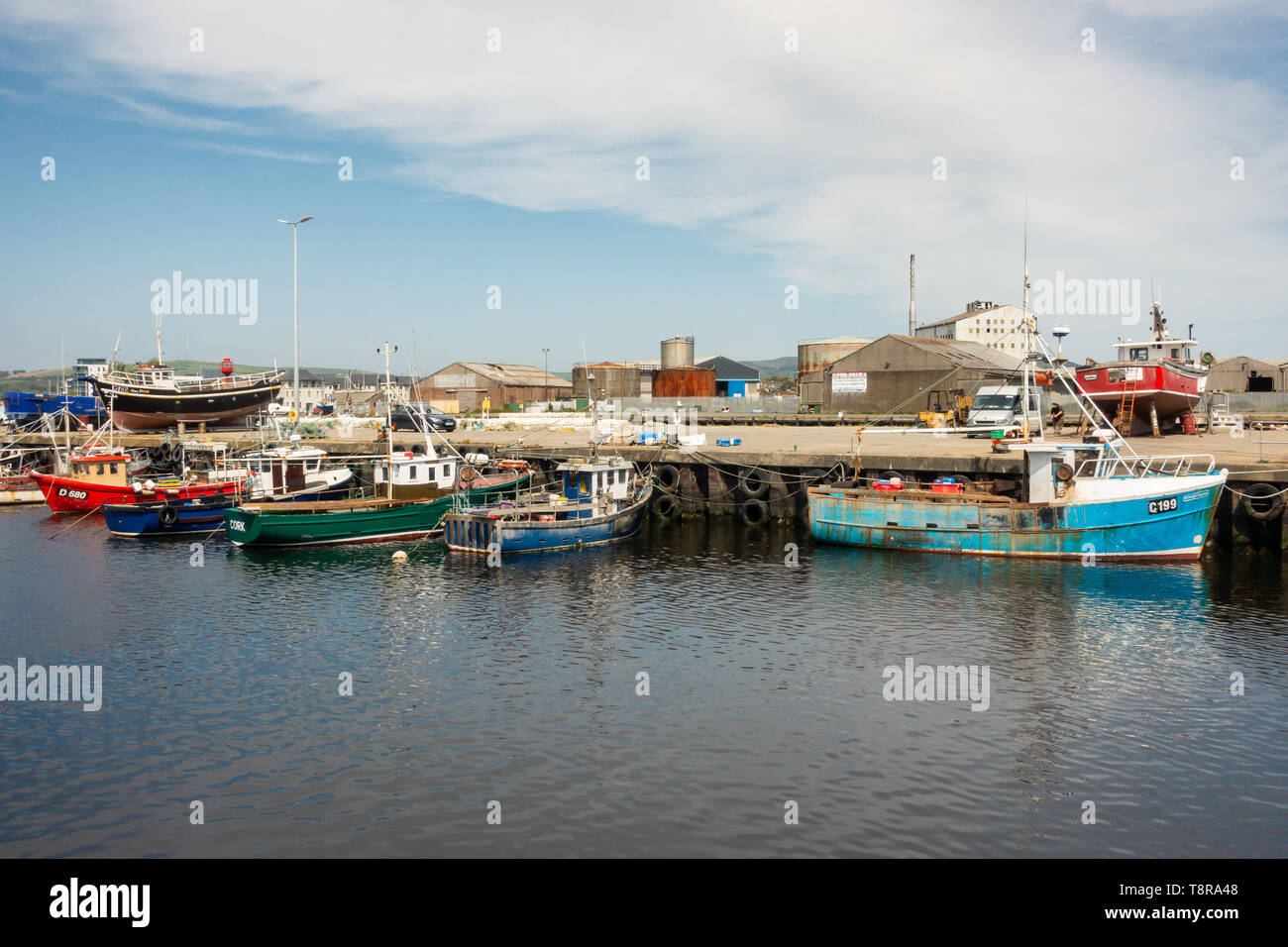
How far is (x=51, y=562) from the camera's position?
34656 millimetres

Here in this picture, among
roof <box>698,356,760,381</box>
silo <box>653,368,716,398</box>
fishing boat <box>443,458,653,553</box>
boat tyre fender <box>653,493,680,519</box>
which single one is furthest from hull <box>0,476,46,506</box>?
roof <box>698,356,760,381</box>

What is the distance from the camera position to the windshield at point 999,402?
162 ft

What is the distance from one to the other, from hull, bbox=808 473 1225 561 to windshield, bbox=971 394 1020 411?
17.6 meters

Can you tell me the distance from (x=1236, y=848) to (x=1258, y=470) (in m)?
24.8

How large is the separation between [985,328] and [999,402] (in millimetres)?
61527

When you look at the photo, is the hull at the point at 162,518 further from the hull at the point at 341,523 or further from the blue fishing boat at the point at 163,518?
the hull at the point at 341,523

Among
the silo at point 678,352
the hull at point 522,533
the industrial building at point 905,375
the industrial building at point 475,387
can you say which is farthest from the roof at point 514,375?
the hull at point 522,533

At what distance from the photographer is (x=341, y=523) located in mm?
38344

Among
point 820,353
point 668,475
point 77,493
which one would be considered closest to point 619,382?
point 820,353

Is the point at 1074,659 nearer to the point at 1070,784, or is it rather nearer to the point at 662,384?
the point at 1070,784

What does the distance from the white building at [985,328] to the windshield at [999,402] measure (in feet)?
164

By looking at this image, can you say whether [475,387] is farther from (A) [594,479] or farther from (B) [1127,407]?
(B) [1127,407]

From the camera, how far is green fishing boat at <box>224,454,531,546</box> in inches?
1460
